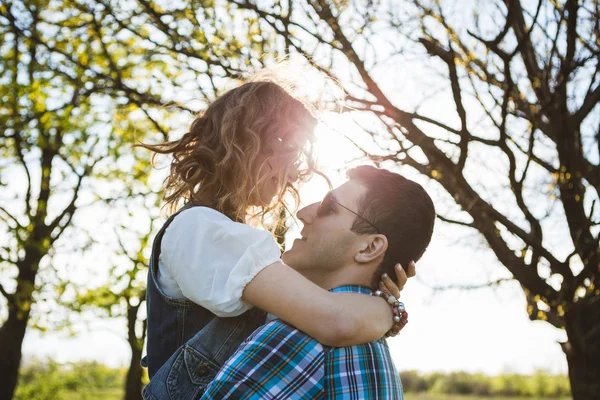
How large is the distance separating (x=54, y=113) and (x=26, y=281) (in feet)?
10.0

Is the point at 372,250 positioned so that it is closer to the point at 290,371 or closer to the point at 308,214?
the point at 308,214

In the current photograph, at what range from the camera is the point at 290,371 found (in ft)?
5.86

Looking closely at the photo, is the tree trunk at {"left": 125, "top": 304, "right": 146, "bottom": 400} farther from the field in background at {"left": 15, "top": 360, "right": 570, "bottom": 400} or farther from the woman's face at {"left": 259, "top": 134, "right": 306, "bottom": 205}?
the woman's face at {"left": 259, "top": 134, "right": 306, "bottom": 205}

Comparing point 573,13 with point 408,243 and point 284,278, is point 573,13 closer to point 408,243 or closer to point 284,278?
point 408,243

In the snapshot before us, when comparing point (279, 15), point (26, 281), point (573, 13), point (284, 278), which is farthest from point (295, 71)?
point (26, 281)

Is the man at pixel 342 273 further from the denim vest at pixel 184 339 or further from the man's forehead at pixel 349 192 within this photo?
the denim vest at pixel 184 339

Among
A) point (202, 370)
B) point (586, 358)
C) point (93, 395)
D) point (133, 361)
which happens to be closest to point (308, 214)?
point (202, 370)

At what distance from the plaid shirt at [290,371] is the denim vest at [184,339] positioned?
18cm

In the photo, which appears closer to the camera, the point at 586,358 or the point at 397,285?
the point at 397,285

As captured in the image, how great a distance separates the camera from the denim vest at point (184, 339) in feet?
6.40

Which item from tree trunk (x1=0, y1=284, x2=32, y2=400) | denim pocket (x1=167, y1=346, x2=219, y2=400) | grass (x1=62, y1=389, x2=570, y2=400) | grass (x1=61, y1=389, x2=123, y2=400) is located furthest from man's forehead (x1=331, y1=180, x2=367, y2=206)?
grass (x1=61, y1=389, x2=123, y2=400)

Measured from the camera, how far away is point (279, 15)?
5234 millimetres

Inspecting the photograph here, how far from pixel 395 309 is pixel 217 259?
0.65m

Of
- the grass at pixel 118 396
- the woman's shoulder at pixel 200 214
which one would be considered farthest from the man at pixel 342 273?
the grass at pixel 118 396
